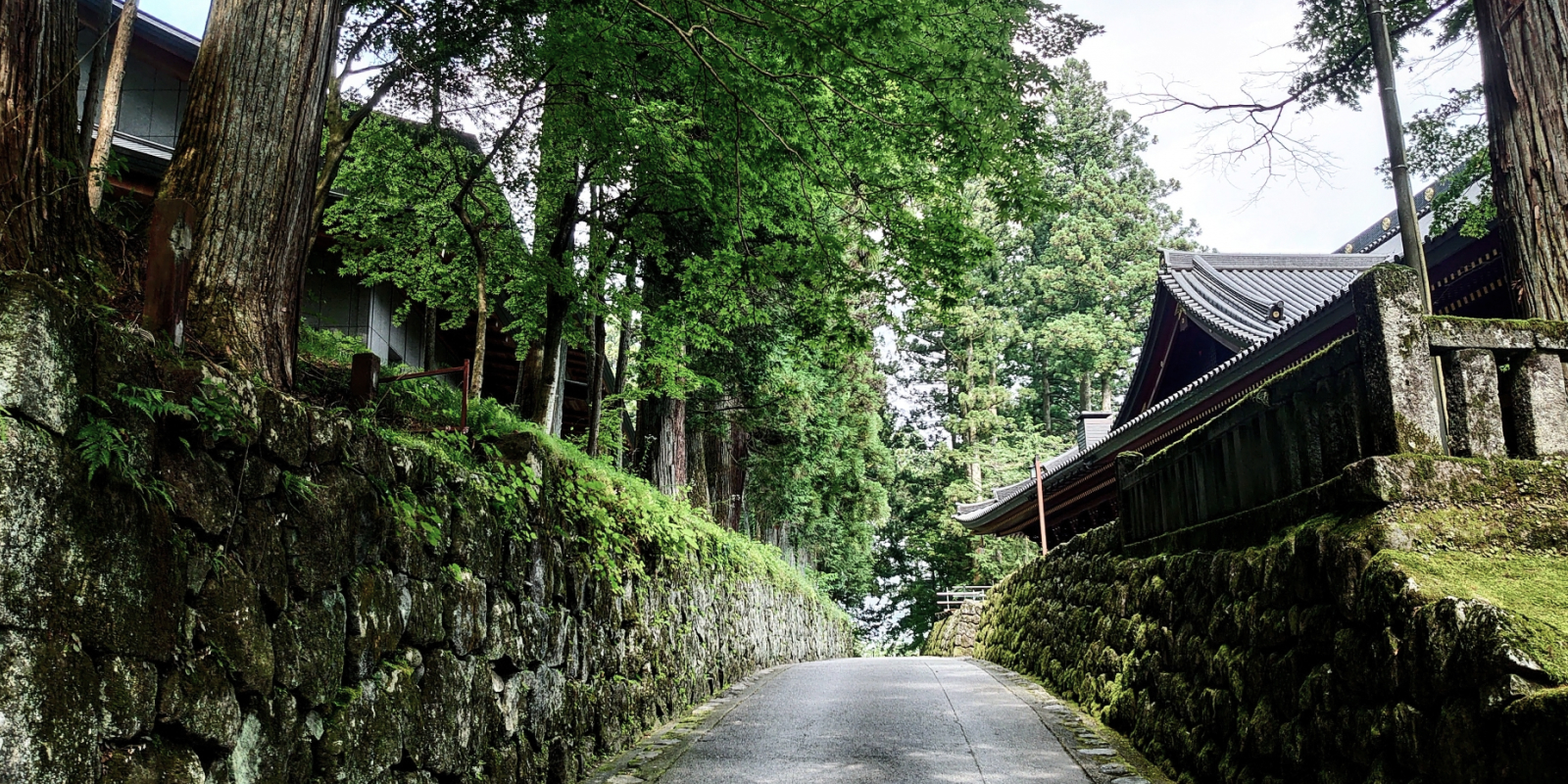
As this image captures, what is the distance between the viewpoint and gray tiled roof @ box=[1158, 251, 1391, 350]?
11.2 m

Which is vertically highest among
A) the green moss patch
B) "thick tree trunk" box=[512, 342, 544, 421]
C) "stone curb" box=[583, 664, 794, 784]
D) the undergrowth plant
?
"thick tree trunk" box=[512, 342, 544, 421]

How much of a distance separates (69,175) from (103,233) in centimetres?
56

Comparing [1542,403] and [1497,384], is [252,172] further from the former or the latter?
[1542,403]

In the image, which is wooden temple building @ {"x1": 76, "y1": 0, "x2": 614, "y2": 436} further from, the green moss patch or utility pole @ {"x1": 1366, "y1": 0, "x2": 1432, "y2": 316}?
the green moss patch

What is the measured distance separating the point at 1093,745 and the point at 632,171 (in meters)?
6.74

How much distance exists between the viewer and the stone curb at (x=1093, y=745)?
6.45 metres

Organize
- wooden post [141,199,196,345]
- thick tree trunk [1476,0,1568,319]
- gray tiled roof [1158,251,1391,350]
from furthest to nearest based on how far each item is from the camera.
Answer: gray tiled roof [1158,251,1391,350]
thick tree trunk [1476,0,1568,319]
wooden post [141,199,196,345]

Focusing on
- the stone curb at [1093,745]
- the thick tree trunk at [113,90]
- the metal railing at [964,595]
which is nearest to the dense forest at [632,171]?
the thick tree trunk at [113,90]

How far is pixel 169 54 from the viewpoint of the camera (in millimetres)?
13367

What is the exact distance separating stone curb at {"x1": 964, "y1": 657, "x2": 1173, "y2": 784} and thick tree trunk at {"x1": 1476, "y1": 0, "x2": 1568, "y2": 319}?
372cm

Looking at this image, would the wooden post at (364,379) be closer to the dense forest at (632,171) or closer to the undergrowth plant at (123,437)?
the dense forest at (632,171)

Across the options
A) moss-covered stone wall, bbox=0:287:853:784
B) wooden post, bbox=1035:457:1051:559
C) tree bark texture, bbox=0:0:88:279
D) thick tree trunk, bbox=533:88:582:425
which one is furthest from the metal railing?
tree bark texture, bbox=0:0:88:279

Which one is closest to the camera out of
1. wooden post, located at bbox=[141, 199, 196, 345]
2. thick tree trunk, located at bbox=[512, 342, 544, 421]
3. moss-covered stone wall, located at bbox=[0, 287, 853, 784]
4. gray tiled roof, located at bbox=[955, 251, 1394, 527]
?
moss-covered stone wall, located at bbox=[0, 287, 853, 784]

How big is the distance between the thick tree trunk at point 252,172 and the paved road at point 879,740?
4.10m
